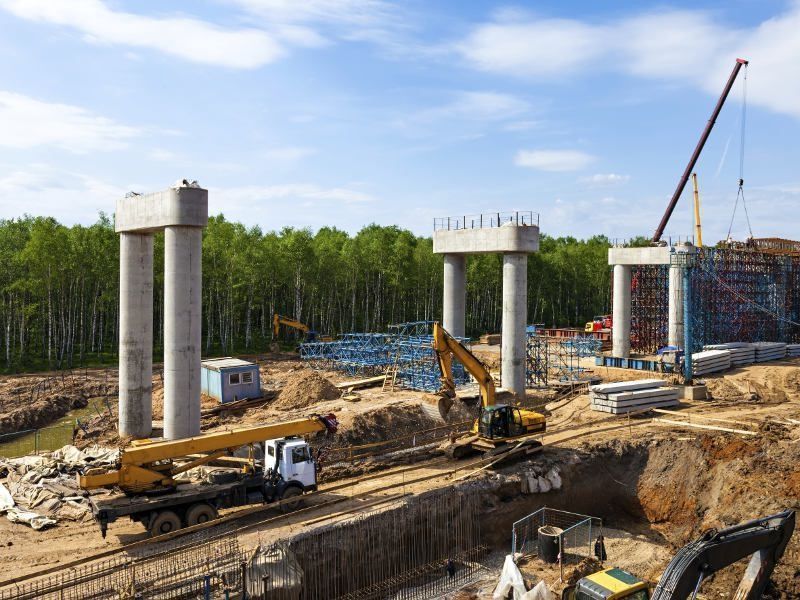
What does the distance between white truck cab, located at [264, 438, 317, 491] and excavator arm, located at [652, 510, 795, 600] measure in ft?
37.9

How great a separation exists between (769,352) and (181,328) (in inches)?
1778

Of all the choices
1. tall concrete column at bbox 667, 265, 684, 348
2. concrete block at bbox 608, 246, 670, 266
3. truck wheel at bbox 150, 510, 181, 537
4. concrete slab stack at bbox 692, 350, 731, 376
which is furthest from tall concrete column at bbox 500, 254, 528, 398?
truck wheel at bbox 150, 510, 181, 537

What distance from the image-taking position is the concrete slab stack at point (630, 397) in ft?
110

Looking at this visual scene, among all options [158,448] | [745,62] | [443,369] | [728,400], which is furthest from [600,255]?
[158,448]

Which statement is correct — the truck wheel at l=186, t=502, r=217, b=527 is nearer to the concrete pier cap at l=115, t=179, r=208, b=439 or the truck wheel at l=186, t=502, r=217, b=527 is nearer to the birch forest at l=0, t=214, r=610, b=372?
the concrete pier cap at l=115, t=179, r=208, b=439

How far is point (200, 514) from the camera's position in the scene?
19234 mm

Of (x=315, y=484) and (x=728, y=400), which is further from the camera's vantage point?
(x=728, y=400)

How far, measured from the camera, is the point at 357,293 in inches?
2783

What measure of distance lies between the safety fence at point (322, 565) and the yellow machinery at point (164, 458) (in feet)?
6.75

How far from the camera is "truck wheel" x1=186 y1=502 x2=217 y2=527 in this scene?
19.1 meters

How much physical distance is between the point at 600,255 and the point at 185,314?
251ft

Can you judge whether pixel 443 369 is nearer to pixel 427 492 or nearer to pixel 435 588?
pixel 427 492

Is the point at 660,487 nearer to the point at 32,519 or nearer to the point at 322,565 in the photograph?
the point at 322,565

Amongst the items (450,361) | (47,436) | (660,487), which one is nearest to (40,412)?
(47,436)
